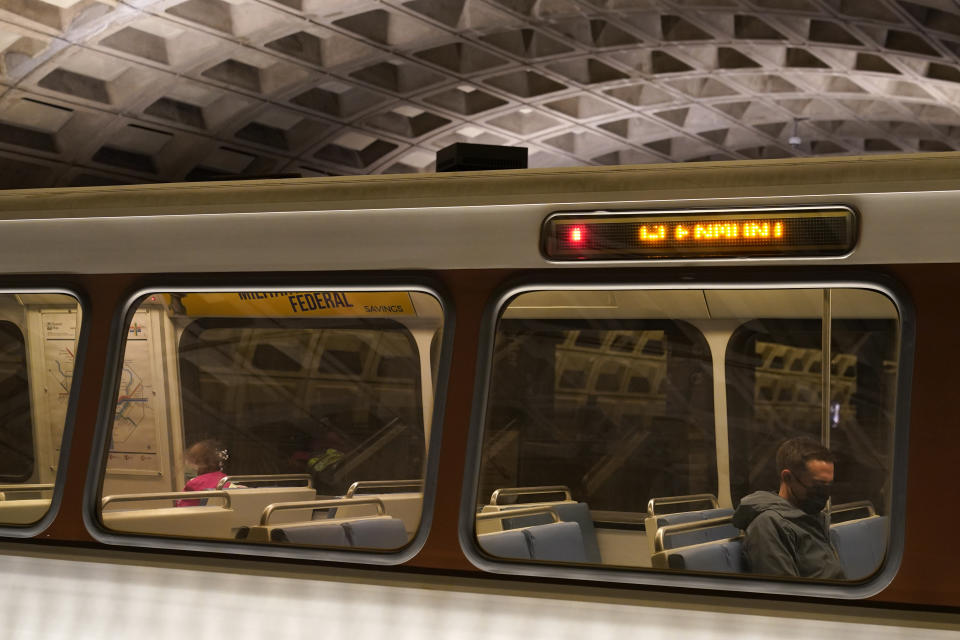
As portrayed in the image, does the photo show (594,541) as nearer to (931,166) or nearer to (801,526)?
(801,526)

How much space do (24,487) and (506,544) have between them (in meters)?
2.11

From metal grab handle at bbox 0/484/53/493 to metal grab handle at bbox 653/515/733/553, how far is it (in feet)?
7.69

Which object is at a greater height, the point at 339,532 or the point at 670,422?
the point at 670,422

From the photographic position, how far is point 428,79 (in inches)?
1065

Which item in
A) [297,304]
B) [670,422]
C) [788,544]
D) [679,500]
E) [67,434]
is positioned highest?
[297,304]

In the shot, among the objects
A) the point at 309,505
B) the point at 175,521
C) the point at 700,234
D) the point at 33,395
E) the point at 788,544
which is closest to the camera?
the point at 788,544

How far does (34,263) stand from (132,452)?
2.90 feet

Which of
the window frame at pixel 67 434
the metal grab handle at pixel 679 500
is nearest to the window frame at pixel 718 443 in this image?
the metal grab handle at pixel 679 500

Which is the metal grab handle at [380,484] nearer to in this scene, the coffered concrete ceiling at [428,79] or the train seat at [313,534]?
the train seat at [313,534]

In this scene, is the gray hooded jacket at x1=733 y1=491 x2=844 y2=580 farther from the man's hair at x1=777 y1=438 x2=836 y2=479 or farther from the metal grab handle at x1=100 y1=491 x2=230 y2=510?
the metal grab handle at x1=100 y1=491 x2=230 y2=510

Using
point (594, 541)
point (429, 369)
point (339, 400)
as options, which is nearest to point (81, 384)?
point (339, 400)

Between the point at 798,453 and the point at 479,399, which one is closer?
the point at 798,453

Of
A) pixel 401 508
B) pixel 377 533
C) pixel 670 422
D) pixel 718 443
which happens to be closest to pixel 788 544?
pixel 718 443

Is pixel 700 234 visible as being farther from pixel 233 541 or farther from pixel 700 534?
pixel 233 541
